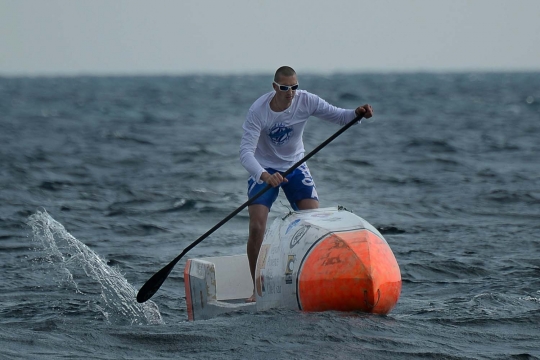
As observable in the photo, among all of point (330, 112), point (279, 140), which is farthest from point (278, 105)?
point (330, 112)

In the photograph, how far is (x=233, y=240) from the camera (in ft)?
41.2

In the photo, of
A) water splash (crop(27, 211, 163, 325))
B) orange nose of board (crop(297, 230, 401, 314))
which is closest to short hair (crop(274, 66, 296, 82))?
orange nose of board (crop(297, 230, 401, 314))

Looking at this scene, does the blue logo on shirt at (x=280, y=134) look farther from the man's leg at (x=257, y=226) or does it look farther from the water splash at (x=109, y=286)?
the water splash at (x=109, y=286)

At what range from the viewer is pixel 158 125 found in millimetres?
38375

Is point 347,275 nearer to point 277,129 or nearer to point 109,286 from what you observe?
point 277,129

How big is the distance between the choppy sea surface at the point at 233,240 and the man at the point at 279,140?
1.02 metres

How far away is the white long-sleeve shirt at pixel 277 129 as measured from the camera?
25.7 ft

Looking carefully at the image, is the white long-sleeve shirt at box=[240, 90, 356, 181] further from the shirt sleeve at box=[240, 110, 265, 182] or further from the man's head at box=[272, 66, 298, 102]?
the man's head at box=[272, 66, 298, 102]

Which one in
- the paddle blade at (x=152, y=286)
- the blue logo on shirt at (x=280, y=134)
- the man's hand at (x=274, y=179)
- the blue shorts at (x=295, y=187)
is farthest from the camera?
the paddle blade at (x=152, y=286)

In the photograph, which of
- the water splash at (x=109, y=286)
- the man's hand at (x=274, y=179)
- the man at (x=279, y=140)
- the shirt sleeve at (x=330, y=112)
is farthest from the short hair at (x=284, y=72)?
the water splash at (x=109, y=286)

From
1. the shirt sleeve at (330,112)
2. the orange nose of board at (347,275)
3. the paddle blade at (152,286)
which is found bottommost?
the paddle blade at (152,286)

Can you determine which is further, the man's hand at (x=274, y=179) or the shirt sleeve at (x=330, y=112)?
the shirt sleeve at (x=330, y=112)

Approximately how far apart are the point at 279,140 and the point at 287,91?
1.66ft

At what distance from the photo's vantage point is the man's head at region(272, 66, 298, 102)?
764 centimetres
